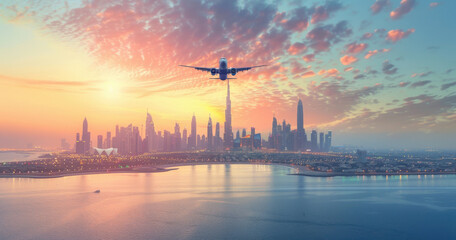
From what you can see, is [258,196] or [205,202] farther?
[258,196]

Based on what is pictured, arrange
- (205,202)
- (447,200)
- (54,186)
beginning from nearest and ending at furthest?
1. (205,202)
2. (447,200)
3. (54,186)

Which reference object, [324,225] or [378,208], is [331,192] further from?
[324,225]

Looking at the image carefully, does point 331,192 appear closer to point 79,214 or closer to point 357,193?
point 357,193

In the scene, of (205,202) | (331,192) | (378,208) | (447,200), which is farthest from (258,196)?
(447,200)

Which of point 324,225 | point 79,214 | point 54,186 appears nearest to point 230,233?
point 324,225

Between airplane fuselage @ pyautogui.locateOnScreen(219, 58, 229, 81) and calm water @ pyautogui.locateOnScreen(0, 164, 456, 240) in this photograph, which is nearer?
airplane fuselage @ pyautogui.locateOnScreen(219, 58, 229, 81)

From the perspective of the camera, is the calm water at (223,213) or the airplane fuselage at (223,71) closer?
the airplane fuselage at (223,71)

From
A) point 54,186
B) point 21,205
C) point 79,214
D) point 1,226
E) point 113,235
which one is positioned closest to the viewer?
point 113,235

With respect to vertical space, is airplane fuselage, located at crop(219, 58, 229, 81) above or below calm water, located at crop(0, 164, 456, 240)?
above
